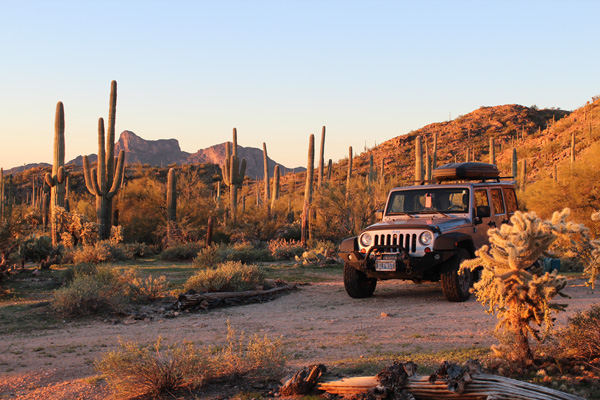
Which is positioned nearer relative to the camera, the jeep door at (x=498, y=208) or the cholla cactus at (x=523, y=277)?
→ the cholla cactus at (x=523, y=277)

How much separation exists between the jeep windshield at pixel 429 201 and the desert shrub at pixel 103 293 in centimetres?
528

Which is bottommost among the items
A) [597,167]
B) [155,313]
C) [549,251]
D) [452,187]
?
Result: [155,313]

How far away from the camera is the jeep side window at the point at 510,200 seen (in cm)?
1202

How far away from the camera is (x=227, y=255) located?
1892cm

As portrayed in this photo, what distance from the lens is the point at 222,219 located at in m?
30.2

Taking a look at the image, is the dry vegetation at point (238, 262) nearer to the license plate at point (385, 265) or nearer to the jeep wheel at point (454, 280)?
the jeep wheel at point (454, 280)

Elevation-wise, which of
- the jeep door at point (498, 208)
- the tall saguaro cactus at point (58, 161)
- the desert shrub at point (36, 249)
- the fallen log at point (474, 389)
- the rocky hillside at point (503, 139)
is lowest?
the fallen log at point (474, 389)

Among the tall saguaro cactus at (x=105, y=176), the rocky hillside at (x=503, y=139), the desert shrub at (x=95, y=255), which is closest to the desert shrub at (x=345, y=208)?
the tall saguaro cactus at (x=105, y=176)

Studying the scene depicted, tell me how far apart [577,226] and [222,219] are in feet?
85.2

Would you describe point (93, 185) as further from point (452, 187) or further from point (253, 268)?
point (452, 187)

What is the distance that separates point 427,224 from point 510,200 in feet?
10.3

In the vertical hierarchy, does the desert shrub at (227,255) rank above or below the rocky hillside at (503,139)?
below

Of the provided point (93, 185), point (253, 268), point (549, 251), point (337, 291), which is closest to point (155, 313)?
point (253, 268)

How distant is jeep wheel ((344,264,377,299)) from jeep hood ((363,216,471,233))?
96cm
